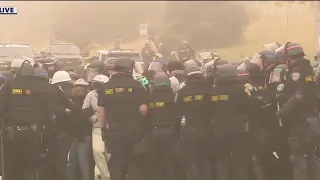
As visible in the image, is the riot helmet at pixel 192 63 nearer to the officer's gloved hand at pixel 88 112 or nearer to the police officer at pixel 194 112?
the police officer at pixel 194 112

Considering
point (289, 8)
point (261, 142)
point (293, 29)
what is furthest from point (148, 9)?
point (261, 142)

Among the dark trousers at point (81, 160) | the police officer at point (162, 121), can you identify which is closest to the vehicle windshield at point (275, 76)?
the police officer at point (162, 121)

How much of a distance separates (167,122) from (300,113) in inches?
61.6

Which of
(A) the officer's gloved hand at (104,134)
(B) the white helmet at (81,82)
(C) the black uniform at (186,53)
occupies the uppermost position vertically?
(C) the black uniform at (186,53)

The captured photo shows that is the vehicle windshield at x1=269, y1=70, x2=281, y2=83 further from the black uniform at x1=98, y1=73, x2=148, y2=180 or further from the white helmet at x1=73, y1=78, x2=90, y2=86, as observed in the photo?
the white helmet at x1=73, y1=78, x2=90, y2=86

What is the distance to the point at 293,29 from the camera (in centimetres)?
558

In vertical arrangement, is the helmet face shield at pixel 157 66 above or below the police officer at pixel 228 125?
above

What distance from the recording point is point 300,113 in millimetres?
5613

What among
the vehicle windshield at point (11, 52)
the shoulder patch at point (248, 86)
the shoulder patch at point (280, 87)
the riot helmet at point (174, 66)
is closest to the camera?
the shoulder patch at point (280, 87)

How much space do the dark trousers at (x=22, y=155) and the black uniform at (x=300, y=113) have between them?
287cm

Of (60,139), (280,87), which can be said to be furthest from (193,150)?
(60,139)

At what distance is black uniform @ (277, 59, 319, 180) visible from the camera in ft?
18.1

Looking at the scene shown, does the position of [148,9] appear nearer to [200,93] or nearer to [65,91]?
[200,93]

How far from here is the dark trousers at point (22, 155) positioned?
17.8 feet
